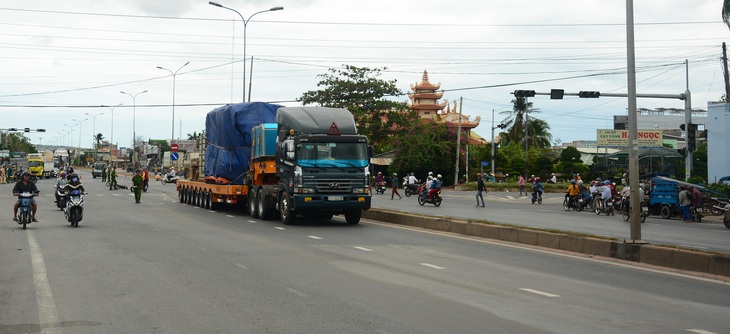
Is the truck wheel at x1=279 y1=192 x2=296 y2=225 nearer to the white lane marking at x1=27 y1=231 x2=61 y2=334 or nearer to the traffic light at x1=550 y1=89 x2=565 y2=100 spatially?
the white lane marking at x1=27 y1=231 x2=61 y2=334

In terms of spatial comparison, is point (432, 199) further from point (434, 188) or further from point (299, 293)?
point (299, 293)

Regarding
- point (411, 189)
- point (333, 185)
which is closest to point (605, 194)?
point (333, 185)

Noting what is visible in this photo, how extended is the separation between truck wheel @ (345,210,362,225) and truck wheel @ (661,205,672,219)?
14838 mm

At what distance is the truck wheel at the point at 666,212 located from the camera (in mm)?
31594

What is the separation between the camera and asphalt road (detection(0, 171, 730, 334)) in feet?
26.7

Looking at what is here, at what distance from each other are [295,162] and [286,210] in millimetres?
1710

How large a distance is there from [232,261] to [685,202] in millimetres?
21986

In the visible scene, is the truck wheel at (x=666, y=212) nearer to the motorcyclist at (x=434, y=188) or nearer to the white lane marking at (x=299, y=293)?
the motorcyclist at (x=434, y=188)

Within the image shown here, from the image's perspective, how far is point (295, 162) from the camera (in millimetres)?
21828

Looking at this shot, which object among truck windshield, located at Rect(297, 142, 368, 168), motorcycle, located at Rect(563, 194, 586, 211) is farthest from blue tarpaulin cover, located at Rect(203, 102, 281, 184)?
motorcycle, located at Rect(563, 194, 586, 211)

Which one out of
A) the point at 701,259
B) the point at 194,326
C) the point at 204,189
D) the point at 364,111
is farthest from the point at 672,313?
the point at 364,111

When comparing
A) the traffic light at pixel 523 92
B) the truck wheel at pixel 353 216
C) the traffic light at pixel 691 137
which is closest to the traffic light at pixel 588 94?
the traffic light at pixel 523 92

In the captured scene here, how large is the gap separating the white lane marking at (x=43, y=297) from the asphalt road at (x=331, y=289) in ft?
0.09

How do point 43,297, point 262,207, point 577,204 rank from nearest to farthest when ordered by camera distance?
point 43,297 < point 262,207 < point 577,204
